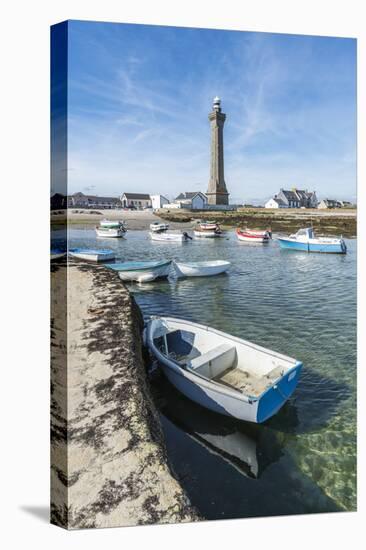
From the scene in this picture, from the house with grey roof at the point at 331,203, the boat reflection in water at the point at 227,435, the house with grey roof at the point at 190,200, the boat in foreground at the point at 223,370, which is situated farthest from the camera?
the house with grey roof at the point at 190,200

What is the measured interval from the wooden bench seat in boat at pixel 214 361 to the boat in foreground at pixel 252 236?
501cm

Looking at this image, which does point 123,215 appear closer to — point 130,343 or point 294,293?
point 130,343

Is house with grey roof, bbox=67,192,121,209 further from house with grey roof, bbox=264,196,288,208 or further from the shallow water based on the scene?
house with grey roof, bbox=264,196,288,208

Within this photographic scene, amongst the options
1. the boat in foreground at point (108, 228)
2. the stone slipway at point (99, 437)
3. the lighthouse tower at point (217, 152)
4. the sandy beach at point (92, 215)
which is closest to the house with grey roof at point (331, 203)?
the lighthouse tower at point (217, 152)

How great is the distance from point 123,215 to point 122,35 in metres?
3.20

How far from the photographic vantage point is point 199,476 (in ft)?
14.3

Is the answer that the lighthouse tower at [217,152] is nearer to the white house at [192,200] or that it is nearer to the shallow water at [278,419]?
the white house at [192,200]

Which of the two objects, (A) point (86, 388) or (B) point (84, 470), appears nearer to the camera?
(B) point (84, 470)

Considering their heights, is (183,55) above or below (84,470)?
above

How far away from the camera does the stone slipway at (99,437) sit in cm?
347

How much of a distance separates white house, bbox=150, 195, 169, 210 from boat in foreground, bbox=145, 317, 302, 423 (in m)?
1.88

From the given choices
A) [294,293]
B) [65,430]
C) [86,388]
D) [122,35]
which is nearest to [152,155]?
[122,35]

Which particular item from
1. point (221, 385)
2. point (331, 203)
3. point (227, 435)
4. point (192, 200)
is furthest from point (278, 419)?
point (192, 200)

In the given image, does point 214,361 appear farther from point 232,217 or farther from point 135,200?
point 232,217
